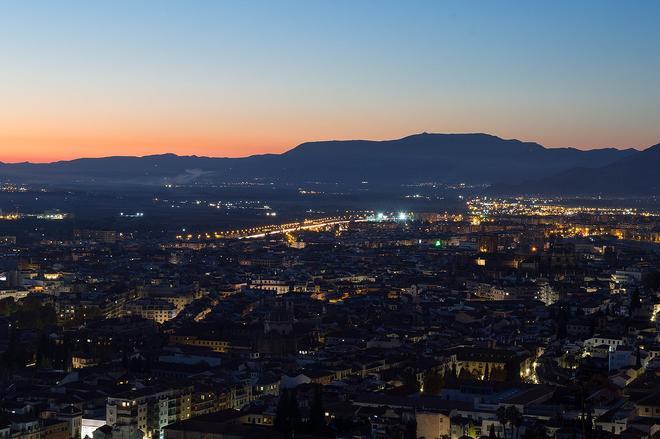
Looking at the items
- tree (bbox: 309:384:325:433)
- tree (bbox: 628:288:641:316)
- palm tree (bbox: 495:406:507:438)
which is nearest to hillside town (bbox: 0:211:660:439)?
tree (bbox: 309:384:325:433)

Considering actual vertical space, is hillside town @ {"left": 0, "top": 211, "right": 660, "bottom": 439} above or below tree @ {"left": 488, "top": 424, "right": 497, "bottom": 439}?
below

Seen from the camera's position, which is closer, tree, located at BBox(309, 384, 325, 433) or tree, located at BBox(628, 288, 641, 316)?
tree, located at BBox(309, 384, 325, 433)

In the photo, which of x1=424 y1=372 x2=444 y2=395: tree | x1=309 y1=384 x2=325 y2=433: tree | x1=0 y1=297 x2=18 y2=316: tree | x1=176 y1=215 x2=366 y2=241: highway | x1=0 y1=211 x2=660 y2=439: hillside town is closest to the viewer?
x1=309 y1=384 x2=325 y2=433: tree

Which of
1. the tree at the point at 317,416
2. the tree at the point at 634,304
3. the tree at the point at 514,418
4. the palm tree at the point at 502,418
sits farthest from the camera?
the tree at the point at 634,304

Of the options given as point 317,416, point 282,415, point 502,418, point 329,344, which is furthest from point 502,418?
point 329,344

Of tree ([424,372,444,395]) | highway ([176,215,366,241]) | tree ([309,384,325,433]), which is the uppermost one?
tree ([309,384,325,433])

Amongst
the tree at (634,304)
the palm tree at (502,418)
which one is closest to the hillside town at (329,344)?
the palm tree at (502,418)

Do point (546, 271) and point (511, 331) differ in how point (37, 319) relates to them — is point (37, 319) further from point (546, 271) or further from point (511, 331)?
point (546, 271)

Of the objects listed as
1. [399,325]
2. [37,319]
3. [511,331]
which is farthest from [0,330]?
[511,331]

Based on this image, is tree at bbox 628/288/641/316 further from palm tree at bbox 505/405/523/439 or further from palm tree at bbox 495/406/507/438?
palm tree at bbox 505/405/523/439

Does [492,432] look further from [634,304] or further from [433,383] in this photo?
[634,304]

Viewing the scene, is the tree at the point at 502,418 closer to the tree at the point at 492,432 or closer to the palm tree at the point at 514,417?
the palm tree at the point at 514,417
